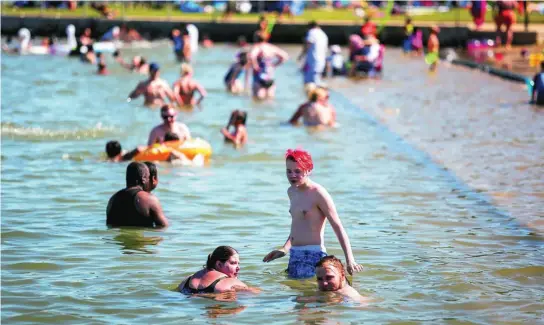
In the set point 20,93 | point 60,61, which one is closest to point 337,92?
point 20,93

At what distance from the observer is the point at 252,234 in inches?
437

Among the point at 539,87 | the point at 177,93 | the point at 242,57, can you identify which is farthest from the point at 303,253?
the point at 242,57

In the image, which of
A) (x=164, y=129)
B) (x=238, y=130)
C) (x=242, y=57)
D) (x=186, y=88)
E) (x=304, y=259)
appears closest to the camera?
(x=304, y=259)

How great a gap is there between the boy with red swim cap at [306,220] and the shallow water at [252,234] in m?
0.25

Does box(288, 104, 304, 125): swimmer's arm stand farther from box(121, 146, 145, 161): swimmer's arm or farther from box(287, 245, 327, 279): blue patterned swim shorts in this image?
box(287, 245, 327, 279): blue patterned swim shorts

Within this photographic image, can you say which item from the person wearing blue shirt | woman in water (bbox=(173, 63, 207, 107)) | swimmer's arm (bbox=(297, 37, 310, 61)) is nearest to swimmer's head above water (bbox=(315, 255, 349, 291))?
woman in water (bbox=(173, 63, 207, 107))

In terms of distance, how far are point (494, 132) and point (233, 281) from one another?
409 inches

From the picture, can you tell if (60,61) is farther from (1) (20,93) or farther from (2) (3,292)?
(2) (3,292)

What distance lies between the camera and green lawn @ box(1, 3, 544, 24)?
44125mm

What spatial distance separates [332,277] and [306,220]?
20.7 inches

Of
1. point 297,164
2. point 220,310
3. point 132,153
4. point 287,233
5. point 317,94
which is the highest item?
point 297,164

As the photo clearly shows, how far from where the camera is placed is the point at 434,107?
71.9ft

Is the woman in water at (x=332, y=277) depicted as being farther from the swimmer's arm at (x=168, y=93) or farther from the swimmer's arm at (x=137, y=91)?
the swimmer's arm at (x=168, y=93)

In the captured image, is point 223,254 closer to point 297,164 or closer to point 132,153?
point 297,164
